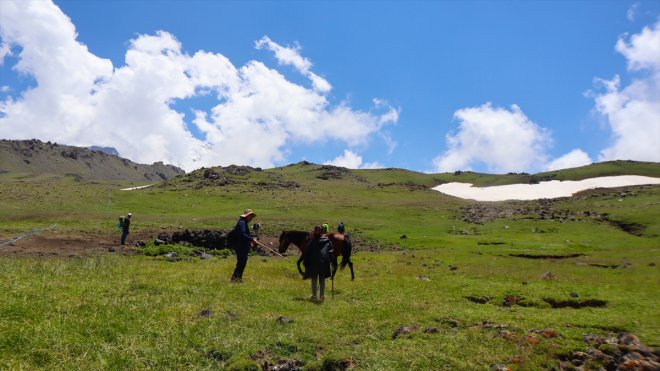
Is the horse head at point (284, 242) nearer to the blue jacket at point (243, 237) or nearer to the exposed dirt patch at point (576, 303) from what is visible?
the blue jacket at point (243, 237)

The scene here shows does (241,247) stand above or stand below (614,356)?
above

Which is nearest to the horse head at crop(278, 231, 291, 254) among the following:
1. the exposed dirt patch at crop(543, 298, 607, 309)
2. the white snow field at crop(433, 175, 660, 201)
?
the exposed dirt patch at crop(543, 298, 607, 309)

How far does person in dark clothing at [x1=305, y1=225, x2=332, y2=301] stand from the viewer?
19.5 metres

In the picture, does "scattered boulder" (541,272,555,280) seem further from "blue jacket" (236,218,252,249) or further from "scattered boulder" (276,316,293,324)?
"scattered boulder" (276,316,293,324)

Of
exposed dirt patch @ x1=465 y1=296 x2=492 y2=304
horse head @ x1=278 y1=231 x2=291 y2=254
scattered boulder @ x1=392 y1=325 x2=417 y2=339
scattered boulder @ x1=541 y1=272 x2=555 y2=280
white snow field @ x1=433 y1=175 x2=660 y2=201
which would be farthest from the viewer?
white snow field @ x1=433 y1=175 x2=660 y2=201

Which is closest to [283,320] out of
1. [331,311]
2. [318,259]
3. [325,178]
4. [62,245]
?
[331,311]

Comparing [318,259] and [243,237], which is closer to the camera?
[318,259]

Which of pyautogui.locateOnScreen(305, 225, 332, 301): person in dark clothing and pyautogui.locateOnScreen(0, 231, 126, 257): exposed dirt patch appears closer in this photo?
pyautogui.locateOnScreen(305, 225, 332, 301): person in dark clothing

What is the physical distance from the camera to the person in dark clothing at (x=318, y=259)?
770 inches

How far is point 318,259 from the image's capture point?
19.6 m

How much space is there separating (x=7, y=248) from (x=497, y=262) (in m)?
34.6

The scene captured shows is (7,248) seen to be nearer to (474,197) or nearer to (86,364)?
(86,364)

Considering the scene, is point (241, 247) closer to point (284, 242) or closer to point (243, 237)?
point (243, 237)

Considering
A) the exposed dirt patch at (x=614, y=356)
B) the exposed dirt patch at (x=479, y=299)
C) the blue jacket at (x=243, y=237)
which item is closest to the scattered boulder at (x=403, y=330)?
the exposed dirt patch at (x=614, y=356)
